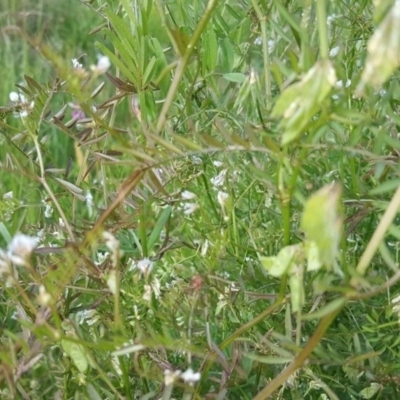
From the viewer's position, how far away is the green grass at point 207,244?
2.12ft

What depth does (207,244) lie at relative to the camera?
0.87 metres

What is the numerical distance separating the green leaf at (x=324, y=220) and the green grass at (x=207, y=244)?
0.13 ft

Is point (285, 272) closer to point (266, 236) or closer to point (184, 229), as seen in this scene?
point (266, 236)

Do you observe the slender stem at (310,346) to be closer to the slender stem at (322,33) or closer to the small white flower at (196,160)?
the slender stem at (322,33)

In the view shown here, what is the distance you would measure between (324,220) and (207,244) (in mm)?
391

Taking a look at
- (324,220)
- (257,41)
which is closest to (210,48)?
(257,41)

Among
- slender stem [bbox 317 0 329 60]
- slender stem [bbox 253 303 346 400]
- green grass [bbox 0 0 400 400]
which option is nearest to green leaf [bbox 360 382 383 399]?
green grass [bbox 0 0 400 400]

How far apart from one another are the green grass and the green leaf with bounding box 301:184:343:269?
40mm

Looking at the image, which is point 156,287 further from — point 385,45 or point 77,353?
point 385,45

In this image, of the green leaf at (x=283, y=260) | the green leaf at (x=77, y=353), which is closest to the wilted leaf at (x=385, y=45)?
the green leaf at (x=283, y=260)

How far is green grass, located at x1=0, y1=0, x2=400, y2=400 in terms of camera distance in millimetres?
646

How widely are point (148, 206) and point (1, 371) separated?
0.26 meters

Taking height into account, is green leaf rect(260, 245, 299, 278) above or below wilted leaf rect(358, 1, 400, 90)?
below

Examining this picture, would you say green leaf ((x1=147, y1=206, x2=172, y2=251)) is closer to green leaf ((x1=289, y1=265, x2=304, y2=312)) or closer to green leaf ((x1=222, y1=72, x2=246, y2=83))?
green leaf ((x1=222, y1=72, x2=246, y2=83))
